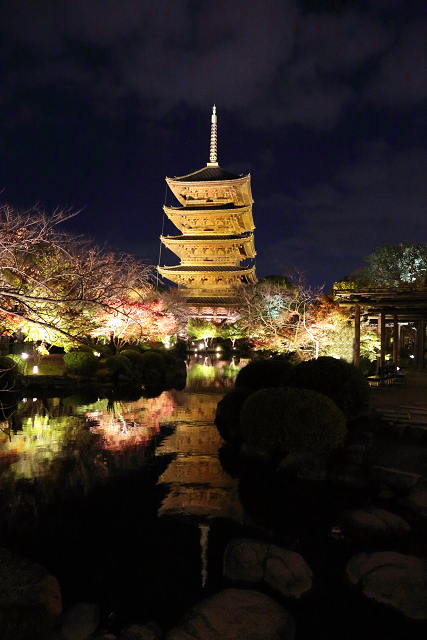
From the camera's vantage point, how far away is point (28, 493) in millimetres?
6273

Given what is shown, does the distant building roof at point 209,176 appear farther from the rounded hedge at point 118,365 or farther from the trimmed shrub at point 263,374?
the trimmed shrub at point 263,374

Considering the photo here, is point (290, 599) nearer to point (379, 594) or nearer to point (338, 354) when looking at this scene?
point (379, 594)

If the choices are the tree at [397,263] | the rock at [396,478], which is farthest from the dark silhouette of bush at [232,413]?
the tree at [397,263]

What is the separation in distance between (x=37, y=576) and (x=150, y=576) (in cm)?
128

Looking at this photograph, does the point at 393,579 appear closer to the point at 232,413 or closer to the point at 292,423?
the point at 292,423

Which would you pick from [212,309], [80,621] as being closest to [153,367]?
[80,621]

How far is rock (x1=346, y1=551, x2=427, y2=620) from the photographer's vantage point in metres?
3.77

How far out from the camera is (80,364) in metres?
18.8

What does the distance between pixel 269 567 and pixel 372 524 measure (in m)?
1.77

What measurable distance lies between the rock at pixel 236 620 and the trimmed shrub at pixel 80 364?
16.3 m

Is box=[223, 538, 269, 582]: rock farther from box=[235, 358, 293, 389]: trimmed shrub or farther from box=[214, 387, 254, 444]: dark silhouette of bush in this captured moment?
box=[235, 358, 293, 389]: trimmed shrub

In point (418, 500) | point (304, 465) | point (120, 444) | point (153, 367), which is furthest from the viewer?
point (153, 367)

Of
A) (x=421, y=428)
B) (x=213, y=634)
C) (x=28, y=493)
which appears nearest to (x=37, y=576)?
(x=213, y=634)

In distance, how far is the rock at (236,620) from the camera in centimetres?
338
